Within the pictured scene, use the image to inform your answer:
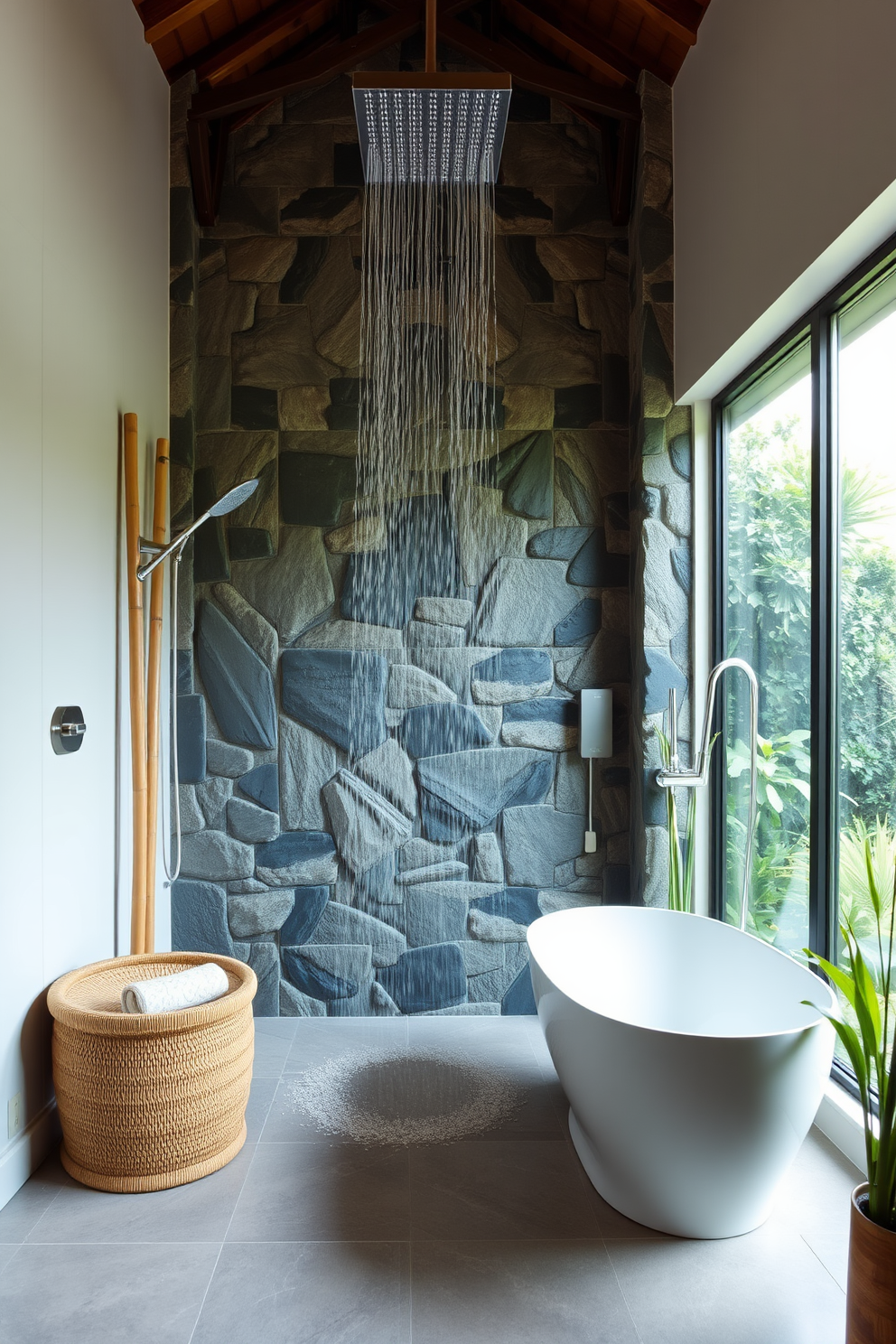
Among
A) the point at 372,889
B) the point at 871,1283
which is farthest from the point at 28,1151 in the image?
the point at 871,1283

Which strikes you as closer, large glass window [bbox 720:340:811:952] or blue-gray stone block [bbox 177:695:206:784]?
large glass window [bbox 720:340:811:952]

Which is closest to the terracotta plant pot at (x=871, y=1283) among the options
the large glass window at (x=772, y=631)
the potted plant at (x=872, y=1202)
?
the potted plant at (x=872, y=1202)

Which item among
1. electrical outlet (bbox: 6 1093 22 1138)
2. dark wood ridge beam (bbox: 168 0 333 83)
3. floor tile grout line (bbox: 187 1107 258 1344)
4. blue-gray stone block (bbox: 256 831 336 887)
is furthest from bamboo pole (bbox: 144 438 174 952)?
dark wood ridge beam (bbox: 168 0 333 83)

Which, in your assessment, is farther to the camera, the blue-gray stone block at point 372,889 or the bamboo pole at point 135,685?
the blue-gray stone block at point 372,889

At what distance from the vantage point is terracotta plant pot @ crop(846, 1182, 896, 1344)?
1.54 meters

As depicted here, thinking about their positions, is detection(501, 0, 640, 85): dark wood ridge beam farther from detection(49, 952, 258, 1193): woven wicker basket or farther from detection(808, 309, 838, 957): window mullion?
detection(49, 952, 258, 1193): woven wicker basket

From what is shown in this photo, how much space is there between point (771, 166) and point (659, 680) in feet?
5.21

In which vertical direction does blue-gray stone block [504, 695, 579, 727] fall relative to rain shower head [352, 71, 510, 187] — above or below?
below

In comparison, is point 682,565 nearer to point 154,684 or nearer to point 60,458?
point 154,684

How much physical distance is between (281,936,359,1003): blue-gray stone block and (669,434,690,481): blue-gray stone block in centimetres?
217

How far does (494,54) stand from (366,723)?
2360mm

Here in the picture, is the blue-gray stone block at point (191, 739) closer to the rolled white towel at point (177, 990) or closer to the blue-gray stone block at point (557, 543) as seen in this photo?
the rolled white towel at point (177, 990)

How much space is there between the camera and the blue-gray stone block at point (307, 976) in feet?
11.3

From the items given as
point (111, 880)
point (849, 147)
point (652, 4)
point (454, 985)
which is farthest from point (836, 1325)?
point (652, 4)
